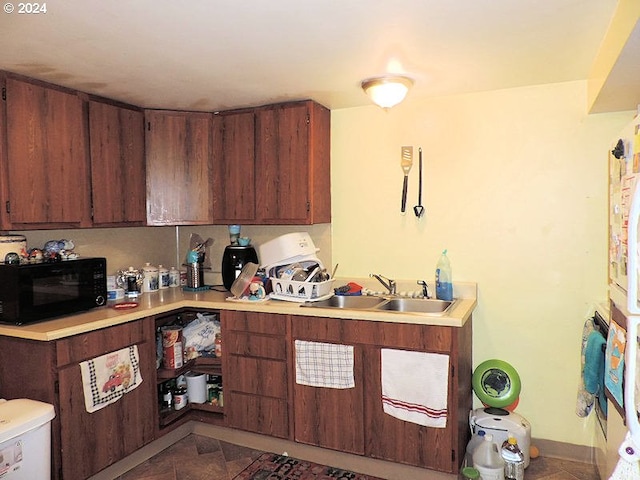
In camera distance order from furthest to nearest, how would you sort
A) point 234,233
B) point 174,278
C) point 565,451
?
point 174,278 → point 234,233 → point 565,451

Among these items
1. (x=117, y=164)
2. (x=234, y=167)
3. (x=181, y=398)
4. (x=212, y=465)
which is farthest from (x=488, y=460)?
(x=117, y=164)

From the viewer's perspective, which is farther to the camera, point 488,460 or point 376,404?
point 376,404

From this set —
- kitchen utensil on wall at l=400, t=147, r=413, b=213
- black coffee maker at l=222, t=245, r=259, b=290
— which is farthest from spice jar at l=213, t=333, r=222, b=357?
kitchen utensil on wall at l=400, t=147, r=413, b=213

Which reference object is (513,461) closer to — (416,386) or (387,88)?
(416,386)

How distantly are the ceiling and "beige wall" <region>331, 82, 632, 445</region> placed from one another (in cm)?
22

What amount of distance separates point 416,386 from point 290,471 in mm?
869

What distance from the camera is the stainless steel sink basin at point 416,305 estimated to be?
2795mm

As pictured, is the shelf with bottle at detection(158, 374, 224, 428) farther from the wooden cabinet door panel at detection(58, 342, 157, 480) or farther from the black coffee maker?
the black coffee maker

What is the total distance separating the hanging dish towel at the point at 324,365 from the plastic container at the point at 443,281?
0.68 meters

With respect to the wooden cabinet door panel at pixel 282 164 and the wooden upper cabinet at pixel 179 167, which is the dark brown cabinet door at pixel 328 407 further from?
the wooden upper cabinet at pixel 179 167

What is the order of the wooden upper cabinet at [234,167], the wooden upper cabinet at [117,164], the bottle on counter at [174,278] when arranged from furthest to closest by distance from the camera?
the bottle on counter at [174,278] → the wooden upper cabinet at [234,167] → the wooden upper cabinet at [117,164]

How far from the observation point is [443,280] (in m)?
2.84

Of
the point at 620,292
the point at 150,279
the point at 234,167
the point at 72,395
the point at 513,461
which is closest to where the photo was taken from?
the point at 620,292

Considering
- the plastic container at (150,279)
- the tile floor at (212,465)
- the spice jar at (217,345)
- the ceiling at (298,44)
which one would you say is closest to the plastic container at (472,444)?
the tile floor at (212,465)
